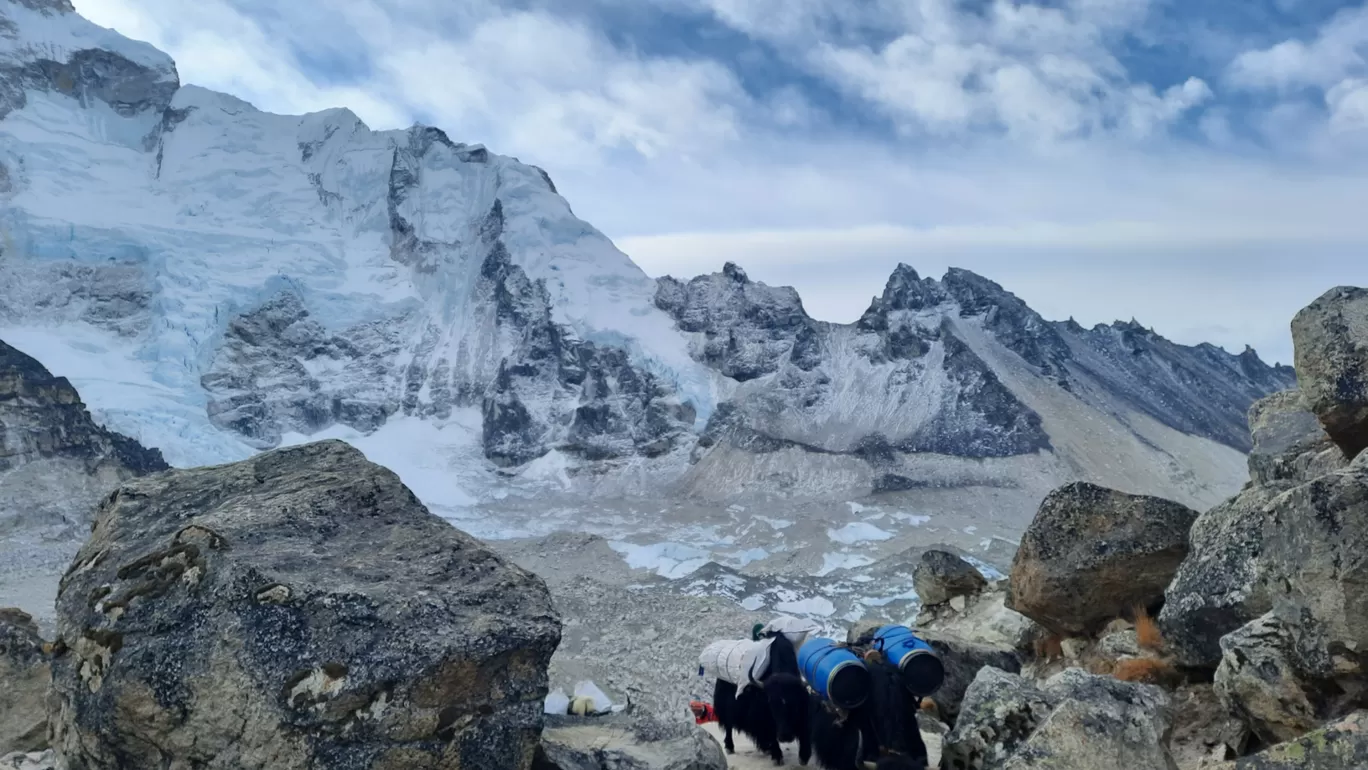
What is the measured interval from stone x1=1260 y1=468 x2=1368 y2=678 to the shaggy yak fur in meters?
3.11

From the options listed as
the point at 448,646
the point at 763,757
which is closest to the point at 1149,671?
the point at 763,757

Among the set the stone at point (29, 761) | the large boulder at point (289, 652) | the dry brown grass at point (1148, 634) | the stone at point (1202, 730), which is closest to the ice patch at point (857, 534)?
the dry brown grass at point (1148, 634)

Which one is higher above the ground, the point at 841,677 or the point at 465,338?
the point at 465,338

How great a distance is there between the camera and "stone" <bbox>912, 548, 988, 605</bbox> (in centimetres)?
1474

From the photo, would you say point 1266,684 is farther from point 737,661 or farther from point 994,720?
point 737,661

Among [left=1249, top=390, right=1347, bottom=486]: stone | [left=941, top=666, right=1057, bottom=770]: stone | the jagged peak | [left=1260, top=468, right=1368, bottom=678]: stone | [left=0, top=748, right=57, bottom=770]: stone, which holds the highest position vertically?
the jagged peak

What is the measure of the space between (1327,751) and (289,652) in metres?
4.14

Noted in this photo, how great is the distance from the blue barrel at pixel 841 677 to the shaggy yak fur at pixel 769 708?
0.51m

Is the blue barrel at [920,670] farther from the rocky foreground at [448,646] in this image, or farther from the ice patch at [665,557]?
the ice patch at [665,557]

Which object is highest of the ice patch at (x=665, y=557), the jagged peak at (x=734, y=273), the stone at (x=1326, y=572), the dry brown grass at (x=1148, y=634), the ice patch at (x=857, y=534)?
the jagged peak at (x=734, y=273)

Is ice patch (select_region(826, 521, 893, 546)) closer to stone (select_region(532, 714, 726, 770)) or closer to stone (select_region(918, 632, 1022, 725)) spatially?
stone (select_region(918, 632, 1022, 725))

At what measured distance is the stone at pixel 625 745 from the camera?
5680mm

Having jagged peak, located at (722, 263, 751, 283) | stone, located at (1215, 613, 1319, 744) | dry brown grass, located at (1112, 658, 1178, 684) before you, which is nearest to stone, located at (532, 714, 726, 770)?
dry brown grass, located at (1112, 658, 1178, 684)

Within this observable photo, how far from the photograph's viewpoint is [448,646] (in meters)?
4.87
